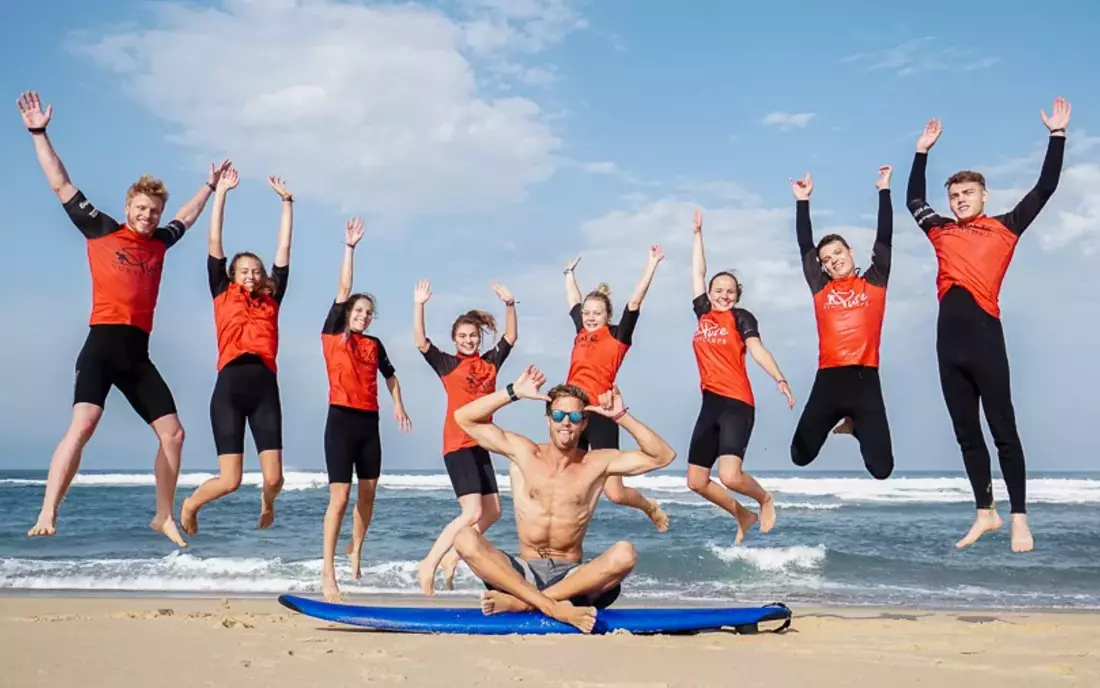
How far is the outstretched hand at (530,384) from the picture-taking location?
23.8 ft

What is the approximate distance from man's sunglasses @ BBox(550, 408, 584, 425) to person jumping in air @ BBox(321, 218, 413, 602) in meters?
2.70

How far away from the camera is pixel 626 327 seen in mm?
9664

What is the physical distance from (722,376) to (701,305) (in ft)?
2.32

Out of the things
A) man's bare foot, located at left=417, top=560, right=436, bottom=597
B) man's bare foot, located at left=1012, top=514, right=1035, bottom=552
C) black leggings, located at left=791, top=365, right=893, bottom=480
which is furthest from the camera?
man's bare foot, located at left=417, top=560, right=436, bottom=597

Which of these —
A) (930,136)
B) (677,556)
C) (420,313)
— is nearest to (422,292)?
(420,313)

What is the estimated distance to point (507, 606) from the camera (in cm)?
774

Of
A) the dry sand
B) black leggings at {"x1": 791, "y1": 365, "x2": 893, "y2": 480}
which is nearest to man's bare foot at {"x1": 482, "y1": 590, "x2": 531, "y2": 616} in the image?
the dry sand

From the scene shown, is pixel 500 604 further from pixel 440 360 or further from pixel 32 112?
pixel 32 112

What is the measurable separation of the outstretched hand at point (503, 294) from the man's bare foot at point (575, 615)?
3.42 metres

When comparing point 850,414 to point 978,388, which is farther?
point 850,414

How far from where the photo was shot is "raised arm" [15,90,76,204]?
721 centimetres

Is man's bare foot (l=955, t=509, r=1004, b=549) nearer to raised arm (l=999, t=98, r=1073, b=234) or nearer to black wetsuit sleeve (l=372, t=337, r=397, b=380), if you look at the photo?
raised arm (l=999, t=98, r=1073, b=234)

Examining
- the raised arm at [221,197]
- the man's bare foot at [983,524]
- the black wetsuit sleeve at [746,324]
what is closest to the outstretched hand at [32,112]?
the raised arm at [221,197]

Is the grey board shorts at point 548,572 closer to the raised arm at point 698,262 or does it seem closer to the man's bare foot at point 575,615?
Result: the man's bare foot at point 575,615
